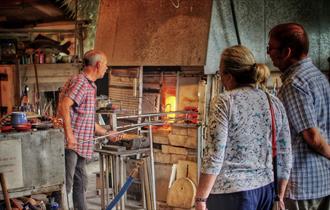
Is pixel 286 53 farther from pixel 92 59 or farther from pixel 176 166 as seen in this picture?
pixel 176 166

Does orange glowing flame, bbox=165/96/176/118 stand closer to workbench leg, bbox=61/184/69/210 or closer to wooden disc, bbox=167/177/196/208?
wooden disc, bbox=167/177/196/208

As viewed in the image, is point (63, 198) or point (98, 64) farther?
point (98, 64)

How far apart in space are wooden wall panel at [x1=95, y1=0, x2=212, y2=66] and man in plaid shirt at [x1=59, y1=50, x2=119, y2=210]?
1.42m

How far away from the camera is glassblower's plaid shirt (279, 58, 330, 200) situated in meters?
3.78

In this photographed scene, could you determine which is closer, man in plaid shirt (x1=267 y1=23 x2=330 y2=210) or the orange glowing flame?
man in plaid shirt (x1=267 y1=23 x2=330 y2=210)

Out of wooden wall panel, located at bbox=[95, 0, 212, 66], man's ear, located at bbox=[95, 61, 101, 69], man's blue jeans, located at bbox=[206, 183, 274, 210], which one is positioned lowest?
man's blue jeans, located at bbox=[206, 183, 274, 210]

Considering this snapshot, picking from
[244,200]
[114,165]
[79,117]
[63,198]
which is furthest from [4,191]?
[114,165]

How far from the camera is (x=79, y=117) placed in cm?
625

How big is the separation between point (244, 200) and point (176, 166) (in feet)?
15.3

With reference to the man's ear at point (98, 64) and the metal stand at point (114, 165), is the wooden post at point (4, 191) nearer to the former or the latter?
the metal stand at point (114, 165)

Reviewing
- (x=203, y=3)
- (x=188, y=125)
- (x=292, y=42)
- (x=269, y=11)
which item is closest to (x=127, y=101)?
(x=188, y=125)

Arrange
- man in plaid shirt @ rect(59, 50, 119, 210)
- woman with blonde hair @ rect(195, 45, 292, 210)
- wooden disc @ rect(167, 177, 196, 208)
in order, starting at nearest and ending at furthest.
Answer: woman with blonde hair @ rect(195, 45, 292, 210)
man in plaid shirt @ rect(59, 50, 119, 210)
wooden disc @ rect(167, 177, 196, 208)

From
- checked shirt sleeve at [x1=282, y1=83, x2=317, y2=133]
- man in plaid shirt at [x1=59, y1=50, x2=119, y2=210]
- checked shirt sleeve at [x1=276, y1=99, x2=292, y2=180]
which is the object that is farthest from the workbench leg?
checked shirt sleeve at [x1=282, y1=83, x2=317, y2=133]

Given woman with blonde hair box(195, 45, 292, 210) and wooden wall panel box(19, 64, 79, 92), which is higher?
wooden wall panel box(19, 64, 79, 92)
